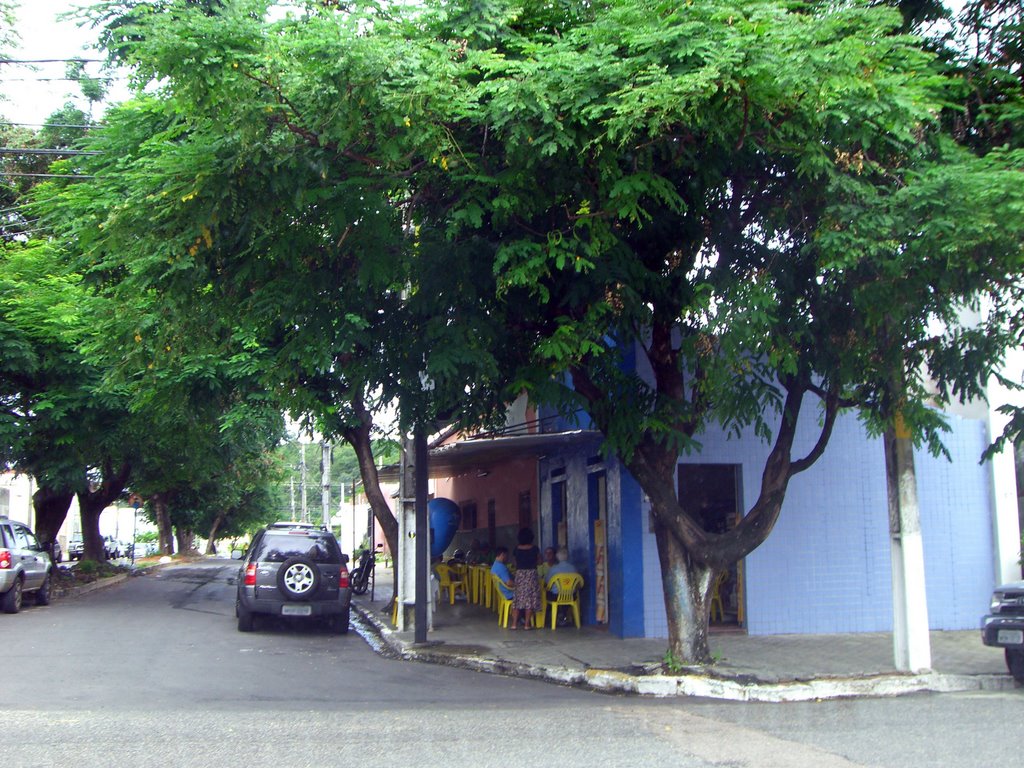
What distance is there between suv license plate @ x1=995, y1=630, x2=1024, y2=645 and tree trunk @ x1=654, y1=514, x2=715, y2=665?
288cm

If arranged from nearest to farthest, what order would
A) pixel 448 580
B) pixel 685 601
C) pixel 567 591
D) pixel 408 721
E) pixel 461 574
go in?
pixel 408 721 → pixel 685 601 → pixel 567 591 → pixel 448 580 → pixel 461 574

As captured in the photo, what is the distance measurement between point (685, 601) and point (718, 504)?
4.56m

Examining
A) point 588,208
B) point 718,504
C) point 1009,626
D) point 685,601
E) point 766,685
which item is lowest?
point 766,685

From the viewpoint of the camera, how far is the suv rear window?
1574 centimetres

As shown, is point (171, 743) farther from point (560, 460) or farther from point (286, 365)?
point (560, 460)

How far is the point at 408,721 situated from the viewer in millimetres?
8336

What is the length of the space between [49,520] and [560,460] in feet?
49.7

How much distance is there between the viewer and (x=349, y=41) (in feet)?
23.7

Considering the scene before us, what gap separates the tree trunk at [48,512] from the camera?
24.9 m

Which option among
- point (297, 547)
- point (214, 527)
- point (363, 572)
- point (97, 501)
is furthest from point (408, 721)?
point (214, 527)

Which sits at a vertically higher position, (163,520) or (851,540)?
(163,520)

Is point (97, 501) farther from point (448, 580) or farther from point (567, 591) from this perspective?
point (567, 591)

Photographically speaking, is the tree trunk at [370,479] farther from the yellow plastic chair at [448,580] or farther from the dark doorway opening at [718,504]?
the dark doorway opening at [718,504]

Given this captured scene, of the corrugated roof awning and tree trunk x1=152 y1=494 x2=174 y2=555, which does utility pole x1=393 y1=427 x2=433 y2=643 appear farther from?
tree trunk x1=152 y1=494 x2=174 y2=555
